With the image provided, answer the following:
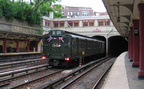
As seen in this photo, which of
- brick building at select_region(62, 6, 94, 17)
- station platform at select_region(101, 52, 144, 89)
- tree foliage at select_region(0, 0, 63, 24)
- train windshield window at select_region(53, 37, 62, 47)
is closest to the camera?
station platform at select_region(101, 52, 144, 89)

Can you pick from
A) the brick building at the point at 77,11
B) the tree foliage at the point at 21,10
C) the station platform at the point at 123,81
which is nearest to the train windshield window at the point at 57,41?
the station platform at the point at 123,81

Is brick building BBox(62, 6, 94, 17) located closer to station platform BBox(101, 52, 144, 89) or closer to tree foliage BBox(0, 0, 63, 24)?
tree foliage BBox(0, 0, 63, 24)

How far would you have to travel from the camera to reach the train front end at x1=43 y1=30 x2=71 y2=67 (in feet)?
44.5

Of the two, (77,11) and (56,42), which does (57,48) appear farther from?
(77,11)

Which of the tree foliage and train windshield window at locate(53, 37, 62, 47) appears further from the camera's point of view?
the tree foliage

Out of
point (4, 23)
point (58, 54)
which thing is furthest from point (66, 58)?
point (4, 23)

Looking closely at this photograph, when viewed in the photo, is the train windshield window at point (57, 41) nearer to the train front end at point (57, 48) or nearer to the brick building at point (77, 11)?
the train front end at point (57, 48)

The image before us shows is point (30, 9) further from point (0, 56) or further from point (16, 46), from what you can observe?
point (0, 56)

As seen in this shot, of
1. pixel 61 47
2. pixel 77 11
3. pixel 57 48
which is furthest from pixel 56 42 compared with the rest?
pixel 77 11

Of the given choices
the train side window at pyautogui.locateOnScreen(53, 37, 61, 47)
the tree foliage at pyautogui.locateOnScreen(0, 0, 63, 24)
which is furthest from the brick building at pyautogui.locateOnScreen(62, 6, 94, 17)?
the train side window at pyautogui.locateOnScreen(53, 37, 61, 47)

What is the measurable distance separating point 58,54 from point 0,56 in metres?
8.21

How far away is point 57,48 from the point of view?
13.9 metres

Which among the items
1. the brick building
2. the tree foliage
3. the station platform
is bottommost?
the station platform

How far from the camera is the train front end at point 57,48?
44.5 feet
